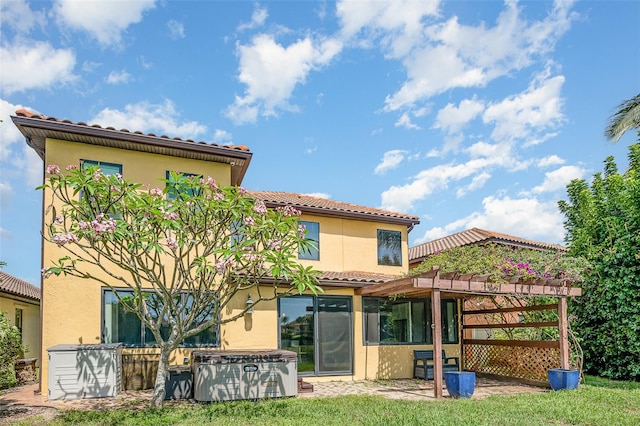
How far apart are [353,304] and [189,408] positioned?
6.07m

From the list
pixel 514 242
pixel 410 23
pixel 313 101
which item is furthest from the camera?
pixel 514 242

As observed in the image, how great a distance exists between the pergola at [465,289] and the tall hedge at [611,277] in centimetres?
219

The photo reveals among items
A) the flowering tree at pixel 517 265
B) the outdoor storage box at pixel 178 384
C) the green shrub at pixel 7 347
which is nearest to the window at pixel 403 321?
the flowering tree at pixel 517 265

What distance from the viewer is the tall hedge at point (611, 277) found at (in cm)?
1355

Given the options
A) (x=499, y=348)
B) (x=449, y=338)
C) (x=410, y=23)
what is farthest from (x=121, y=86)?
(x=499, y=348)

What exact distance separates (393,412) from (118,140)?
8786 mm

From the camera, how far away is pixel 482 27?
1288 centimetres

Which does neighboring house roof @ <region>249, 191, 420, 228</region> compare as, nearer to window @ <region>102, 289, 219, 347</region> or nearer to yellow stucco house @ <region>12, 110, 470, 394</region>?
yellow stucco house @ <region>12, 110, 470, 394</region>

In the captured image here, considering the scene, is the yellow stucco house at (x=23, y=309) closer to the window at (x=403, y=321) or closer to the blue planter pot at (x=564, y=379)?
the window at (x=403, y=321)

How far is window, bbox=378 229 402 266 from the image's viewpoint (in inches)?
632

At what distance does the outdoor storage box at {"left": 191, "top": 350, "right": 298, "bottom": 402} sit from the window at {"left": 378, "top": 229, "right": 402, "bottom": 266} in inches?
237

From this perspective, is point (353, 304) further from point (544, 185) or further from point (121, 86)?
point (544, 185)

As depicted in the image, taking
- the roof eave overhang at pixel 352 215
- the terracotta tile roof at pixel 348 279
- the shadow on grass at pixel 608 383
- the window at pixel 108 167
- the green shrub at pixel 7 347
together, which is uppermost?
the window at pixel 108 167

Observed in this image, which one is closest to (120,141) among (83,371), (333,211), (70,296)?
(70,296)
